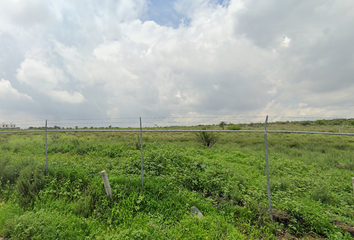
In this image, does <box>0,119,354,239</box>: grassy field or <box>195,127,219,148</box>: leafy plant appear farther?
<box>195,127,219,148</box>: leafy plant

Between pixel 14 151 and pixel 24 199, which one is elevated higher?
pixel 14 151

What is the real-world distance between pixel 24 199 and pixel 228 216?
20.0 feet

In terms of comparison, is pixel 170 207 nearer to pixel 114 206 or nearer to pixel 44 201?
pixel 114 206

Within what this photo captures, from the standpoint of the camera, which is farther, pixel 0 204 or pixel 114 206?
pixel 0 204

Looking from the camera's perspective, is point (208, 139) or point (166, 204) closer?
point (166, 204)

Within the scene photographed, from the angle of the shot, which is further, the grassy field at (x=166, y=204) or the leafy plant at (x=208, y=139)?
the leafy plant at (x=208, y=139)

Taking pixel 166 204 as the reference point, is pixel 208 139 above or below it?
above

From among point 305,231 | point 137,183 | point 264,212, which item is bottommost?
point 305,231

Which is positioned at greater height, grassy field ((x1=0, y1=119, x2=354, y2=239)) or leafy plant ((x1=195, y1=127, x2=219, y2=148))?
leafy plant ((x1=195, y1=127, x2=219, y2=148))

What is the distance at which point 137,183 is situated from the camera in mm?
5656

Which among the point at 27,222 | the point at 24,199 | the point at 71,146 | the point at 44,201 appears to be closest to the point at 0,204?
the point at 24,199

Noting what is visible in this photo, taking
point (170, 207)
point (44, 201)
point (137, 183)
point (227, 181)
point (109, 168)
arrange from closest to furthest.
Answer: point (170, 207), point (44, 201), point (137, 183), point (227, 181), point (109, 168)

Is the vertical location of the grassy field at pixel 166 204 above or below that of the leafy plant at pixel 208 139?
below

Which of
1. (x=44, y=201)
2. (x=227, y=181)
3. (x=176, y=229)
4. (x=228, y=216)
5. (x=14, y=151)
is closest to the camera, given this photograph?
(x=176, y=229)
